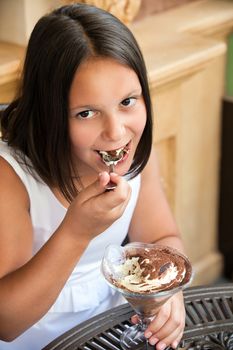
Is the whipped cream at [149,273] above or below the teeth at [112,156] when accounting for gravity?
below

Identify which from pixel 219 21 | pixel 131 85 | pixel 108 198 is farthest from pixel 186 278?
pixel 219 21

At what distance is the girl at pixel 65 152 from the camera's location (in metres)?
1.26

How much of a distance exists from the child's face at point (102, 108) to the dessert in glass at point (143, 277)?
0.16 metres

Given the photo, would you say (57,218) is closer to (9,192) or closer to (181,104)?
(9,192)

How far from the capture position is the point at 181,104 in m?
2.49

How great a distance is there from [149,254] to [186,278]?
120mm

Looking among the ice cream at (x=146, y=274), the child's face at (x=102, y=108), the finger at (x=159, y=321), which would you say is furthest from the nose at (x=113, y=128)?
the finger at (x=159, y=321)

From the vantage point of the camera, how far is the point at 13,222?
4.53 feet

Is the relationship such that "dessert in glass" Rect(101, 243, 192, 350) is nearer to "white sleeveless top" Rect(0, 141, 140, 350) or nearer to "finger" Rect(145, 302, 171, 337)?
"finger" Rect(145, 302, 171, 337)

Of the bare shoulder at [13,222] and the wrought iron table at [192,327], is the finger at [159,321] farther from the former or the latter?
the bare shoulder at [13,222]

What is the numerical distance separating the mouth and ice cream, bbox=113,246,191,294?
162 mm

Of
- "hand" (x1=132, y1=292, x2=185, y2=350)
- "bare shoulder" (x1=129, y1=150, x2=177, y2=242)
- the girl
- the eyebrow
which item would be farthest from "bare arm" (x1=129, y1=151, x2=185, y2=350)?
the eyebrow

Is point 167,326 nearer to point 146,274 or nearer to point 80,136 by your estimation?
point 146,274

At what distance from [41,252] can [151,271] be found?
192 mm
